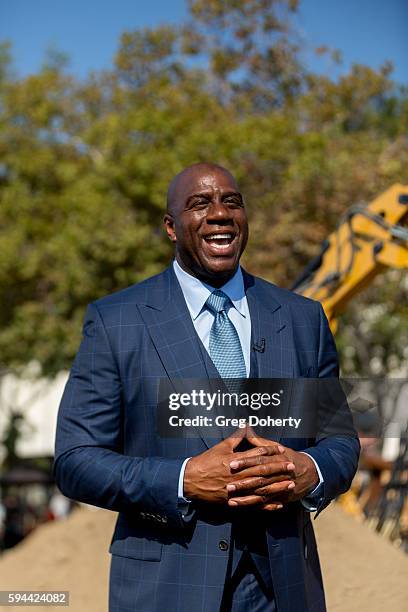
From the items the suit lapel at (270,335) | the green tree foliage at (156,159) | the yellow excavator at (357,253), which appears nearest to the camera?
the suit lapel at (270,335)

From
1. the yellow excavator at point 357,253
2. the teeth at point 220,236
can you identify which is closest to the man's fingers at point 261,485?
the teeth at point 220,236

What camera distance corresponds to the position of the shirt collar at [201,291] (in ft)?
7.63

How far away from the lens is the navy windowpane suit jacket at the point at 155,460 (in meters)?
2.11

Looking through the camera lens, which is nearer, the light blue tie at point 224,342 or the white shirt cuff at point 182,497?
the white shirt cuff at point 182,497

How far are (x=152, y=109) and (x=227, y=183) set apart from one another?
16.4 m

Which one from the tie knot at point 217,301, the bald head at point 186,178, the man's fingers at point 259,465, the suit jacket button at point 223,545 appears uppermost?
the bald head at point 186,178

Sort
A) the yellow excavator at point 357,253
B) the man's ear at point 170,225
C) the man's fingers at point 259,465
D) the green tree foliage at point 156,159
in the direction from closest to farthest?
the man's fingers at point 259,465 → the man's ear at point 170,225 → the yellow excavator at point 357,253 → the green tree foliage at point 156,159

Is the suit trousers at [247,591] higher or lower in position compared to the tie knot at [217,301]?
lower

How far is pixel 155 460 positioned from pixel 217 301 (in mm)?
412

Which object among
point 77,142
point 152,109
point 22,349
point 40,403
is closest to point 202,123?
point 152,109

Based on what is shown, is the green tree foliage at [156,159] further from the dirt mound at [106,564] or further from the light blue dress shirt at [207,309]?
the light blue dress shirt at [207,309]

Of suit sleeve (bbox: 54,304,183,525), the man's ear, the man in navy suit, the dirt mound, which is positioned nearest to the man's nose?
the man in navy suit

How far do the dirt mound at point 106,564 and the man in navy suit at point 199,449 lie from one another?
3787 millimetres

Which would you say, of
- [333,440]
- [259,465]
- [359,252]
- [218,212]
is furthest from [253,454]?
[359,252]
